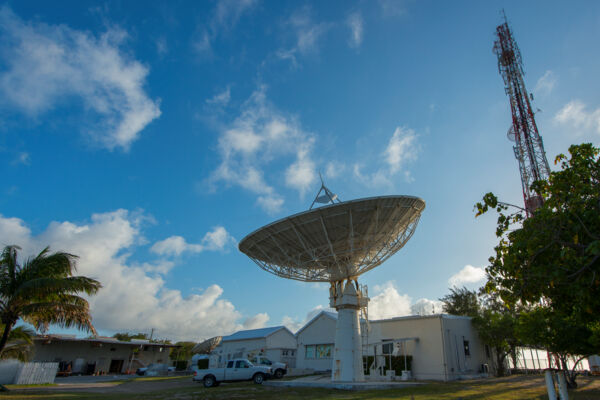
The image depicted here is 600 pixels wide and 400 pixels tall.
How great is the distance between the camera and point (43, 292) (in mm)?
15953

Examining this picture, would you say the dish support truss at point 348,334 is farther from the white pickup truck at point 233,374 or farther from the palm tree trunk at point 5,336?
the palm tree trunk at point 5,336

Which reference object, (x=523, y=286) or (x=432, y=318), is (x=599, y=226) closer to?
(x=523, y=286)

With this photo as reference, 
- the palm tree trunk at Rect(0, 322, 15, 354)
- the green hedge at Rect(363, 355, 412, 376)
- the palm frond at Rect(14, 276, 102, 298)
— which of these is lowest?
the green hedge at Rect(363, 355, 412, 376)

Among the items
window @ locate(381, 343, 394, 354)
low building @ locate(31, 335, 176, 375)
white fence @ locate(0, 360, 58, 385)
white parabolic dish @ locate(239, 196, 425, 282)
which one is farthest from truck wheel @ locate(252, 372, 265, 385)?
low building @ locate(31, 335, 176, 375)

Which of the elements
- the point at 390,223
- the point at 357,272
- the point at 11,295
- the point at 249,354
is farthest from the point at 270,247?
the point at 249,354

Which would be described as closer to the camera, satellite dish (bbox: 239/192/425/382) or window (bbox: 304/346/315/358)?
satellite dish (bbox: 239/192/425/382)

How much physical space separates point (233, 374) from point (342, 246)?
34.9 ft

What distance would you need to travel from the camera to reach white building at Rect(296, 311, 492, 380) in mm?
25344

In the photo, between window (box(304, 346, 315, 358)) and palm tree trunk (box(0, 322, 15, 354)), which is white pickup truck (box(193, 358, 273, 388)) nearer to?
palm tree trunk (box(0, 322, 15, 354))

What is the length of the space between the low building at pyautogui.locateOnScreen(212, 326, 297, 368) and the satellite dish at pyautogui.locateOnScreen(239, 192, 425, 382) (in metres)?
19.4

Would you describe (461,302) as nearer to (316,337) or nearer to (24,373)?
(316,337)

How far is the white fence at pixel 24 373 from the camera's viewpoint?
23719mm

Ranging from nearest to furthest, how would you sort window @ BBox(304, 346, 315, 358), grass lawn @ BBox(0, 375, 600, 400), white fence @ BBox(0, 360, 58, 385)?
grass lawn @ BBox(0, 375, 600, 400)
white fence @ BBox(0, 360, 58, 385)
window @ BBox(304, 346, 315, 358)

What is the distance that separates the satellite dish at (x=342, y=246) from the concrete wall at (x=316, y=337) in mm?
12580
